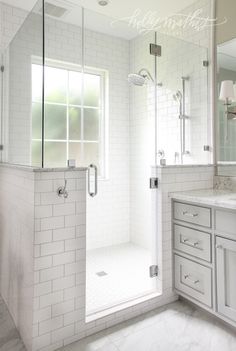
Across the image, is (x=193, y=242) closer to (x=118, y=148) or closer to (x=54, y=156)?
(x=54, y=156)

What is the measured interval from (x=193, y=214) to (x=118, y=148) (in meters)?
1.69

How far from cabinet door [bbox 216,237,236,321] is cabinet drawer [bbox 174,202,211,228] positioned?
0.16m

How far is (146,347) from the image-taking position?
1.67m

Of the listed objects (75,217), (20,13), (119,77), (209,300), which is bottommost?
(209,300)

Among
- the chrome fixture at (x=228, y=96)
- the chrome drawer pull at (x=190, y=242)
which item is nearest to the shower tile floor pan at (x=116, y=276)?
the chrome drawer pull at (x=190, y=242)

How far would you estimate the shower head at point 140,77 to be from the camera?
2.81 m

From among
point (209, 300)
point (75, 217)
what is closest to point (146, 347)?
point (209, 300)

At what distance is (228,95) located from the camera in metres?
2.42

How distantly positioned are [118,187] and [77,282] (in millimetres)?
1857

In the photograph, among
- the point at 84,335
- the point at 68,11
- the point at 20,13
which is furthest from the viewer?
the point at 20,13

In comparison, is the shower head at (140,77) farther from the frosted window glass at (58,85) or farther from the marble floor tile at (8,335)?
the marble floor tile at (8,335)

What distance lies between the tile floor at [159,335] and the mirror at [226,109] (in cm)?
128

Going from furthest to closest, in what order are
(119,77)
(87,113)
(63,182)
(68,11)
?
(119,77), (87,113), (68,11), (63,182)

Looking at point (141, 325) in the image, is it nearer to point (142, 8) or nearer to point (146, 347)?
point (146, 347)
